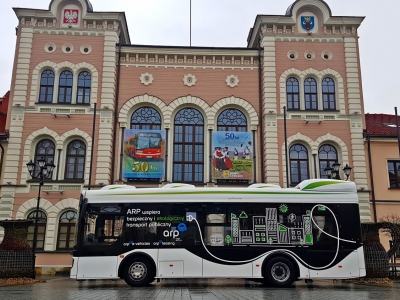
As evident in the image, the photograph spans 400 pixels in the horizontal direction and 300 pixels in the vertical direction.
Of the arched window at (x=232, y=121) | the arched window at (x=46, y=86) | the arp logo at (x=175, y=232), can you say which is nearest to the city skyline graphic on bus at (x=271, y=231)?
the arp logo at (x=175, y=232)

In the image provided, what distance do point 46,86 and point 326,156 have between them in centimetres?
1861

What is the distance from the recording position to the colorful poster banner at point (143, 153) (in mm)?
25297

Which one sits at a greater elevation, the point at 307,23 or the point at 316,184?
the point at 307,23

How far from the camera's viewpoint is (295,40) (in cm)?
2778

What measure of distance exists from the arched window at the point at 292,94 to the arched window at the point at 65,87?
14.2 metres

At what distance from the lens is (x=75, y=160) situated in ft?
83.8

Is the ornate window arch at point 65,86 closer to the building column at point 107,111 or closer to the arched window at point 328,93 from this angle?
the building column at point 107,111

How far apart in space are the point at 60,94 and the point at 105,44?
174 inches

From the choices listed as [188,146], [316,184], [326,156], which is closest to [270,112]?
[326,156]

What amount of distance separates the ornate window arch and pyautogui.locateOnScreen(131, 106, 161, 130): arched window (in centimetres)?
432

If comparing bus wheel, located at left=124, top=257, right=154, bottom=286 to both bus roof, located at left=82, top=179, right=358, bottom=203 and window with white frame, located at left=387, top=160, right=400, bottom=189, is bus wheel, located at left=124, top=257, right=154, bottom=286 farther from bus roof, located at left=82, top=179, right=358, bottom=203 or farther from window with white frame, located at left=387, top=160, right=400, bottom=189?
window with white frame, located at left=387, top=160, right=400, bottom=189

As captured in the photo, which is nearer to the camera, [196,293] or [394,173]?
[196,293]

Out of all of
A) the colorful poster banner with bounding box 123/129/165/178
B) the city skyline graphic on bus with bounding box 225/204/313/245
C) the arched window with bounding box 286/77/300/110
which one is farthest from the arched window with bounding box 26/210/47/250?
the arched window with bounding box 286/77/300/110

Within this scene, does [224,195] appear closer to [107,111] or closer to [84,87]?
[107,111]
